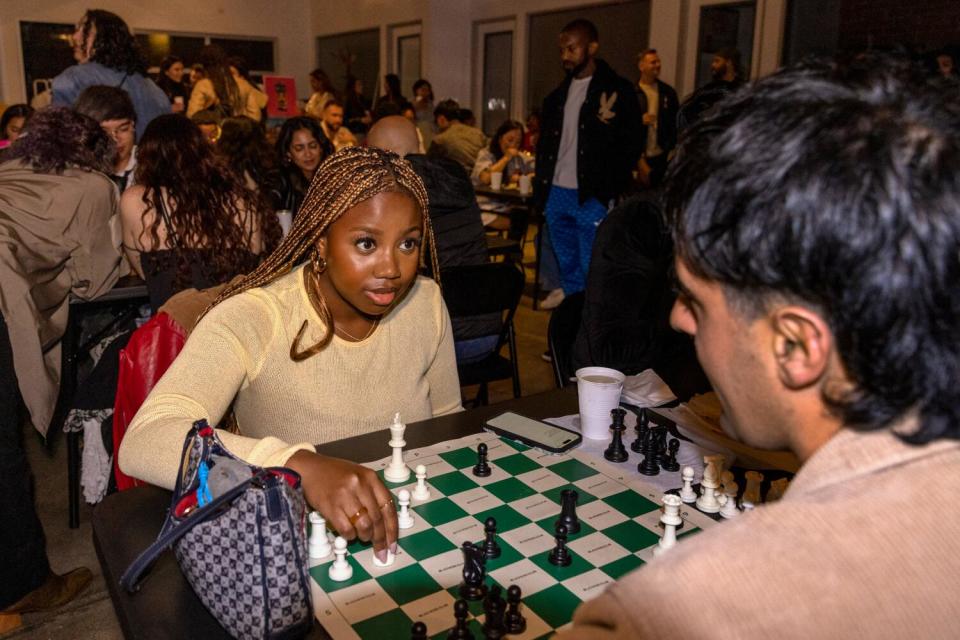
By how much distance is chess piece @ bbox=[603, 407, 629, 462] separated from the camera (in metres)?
1.55

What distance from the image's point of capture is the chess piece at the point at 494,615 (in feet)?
3.25

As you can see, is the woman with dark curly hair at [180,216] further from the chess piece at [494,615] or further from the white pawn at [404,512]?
the chess piece at [494,615]

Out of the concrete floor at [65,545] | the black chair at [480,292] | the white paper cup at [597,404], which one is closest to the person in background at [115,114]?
the concrete floor at [65,545]

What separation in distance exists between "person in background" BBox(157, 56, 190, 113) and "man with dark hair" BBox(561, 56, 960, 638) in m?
8.20

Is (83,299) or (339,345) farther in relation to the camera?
(83,299)

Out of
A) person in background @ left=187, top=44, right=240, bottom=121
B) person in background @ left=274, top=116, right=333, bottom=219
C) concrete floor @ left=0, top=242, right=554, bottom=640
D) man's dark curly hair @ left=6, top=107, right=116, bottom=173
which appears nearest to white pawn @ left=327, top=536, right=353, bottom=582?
concrete floor @ left=0, top=242, right=554, bottom=640

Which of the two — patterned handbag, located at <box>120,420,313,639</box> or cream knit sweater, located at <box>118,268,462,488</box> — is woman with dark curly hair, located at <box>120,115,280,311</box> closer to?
cream knit sweater, located at <box>118,268,462,488</box>

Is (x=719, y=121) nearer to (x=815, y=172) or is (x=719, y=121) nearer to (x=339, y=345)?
(x=815, y=172)

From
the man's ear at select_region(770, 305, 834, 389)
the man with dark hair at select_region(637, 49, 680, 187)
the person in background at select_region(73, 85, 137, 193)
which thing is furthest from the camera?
the man with dark hair at select_region(637, 49, 680, 187)

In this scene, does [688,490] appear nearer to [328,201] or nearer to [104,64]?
[328,201]

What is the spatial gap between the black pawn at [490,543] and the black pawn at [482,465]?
260 mm

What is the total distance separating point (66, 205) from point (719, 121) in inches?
116

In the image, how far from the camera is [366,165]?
1672 mm

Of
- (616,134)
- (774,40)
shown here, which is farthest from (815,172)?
(774,40)
